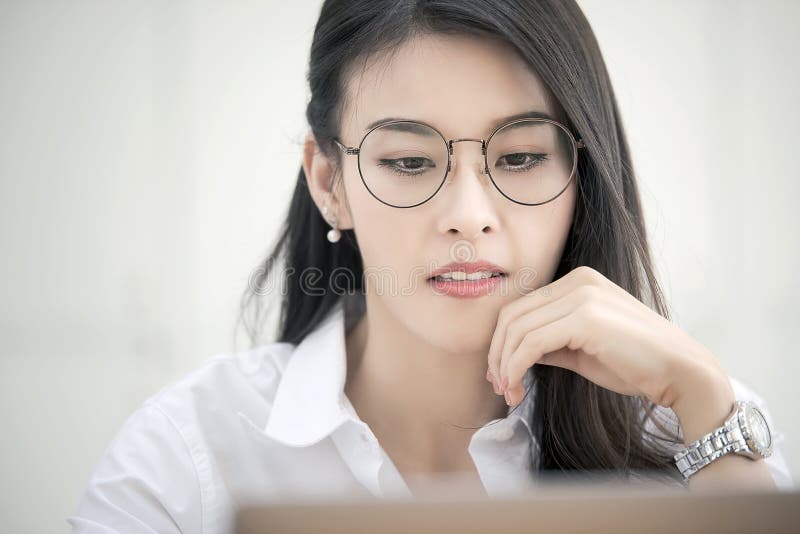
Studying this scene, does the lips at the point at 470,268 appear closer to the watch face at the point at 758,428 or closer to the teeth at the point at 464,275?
the teeth at the point at 464,275

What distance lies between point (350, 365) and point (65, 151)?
100 inches

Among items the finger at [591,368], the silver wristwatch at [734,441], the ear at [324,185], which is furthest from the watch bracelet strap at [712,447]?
the ear at [324,185]

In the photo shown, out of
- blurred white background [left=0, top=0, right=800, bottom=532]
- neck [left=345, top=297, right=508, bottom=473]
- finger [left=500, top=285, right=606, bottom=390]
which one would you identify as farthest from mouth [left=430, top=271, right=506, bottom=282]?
blurred white background [left=0, top=0, right=800, bottom=532]

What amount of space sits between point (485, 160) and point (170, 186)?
98.6 inches

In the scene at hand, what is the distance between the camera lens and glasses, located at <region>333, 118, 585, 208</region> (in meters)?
1.25

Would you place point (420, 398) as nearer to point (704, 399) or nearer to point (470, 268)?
point (470, 268)

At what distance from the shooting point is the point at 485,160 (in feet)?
4.10

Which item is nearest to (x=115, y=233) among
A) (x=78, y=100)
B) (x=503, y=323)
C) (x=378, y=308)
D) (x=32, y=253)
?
(x=32, y=253)

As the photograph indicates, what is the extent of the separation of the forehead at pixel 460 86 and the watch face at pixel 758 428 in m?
0.64

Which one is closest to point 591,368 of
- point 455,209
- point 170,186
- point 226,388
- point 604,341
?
point 604,341

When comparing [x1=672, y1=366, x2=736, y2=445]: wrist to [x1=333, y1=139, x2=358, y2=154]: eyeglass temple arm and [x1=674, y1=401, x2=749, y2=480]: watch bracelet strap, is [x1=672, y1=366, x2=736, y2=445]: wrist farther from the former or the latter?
[x1=333, y1=139, x2=358, y2=154]: eyeglass temple arm

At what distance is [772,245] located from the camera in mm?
3646

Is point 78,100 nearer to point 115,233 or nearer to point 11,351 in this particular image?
point 115,233

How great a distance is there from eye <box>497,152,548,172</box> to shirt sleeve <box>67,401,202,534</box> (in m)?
0.84
